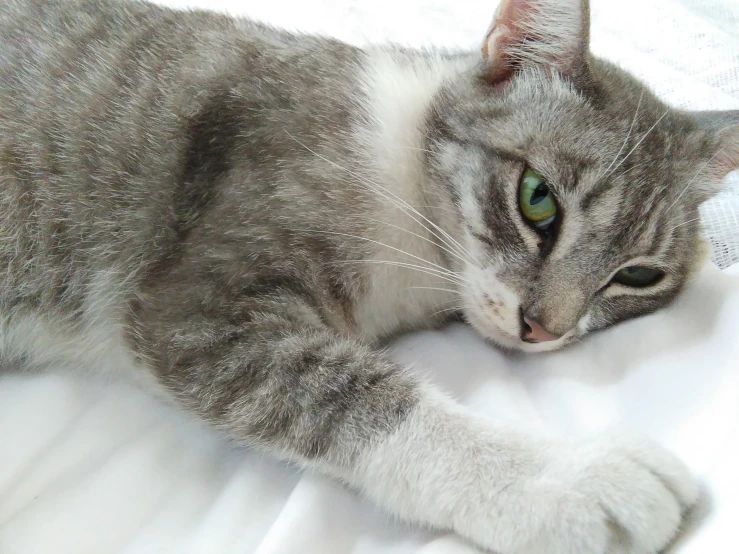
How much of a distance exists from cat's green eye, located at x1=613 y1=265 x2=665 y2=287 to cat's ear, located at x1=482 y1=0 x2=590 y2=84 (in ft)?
1.40

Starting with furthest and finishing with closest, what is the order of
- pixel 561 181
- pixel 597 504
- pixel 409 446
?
1. pixel 561 181
2. pixel 409 446
3. pixel 597 504

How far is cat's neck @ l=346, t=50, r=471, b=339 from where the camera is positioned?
128 centimetres

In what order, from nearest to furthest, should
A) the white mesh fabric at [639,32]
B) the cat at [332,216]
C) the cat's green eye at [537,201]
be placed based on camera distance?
1. the cat at [332,216]
2. the cat's green eye at [537,201]
3. the white mesh fabric at [639,32]

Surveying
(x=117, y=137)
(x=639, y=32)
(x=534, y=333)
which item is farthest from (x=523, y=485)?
(x=639, y=32)

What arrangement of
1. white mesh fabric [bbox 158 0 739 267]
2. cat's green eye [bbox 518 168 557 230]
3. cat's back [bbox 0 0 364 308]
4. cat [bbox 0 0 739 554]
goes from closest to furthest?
cat [bbox 0 0 739 554] < cat's green eye [bbox 518 168 557 230] < cat's back [bbox 0 0 364 308] < white mesh fabric [bbox 158 0 739 267]

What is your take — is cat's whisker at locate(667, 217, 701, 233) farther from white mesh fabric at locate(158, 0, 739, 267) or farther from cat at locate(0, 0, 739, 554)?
white mesh fabric at locate(158, 0, 739, 267)

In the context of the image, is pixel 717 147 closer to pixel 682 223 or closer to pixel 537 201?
pixel 682 223

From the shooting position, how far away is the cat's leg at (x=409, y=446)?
2.79 feet

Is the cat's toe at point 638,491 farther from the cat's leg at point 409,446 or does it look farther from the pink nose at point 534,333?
the pink nose at point 534,333

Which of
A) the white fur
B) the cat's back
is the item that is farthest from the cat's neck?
the white fur

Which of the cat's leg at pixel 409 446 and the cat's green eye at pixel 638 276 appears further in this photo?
the cat's green eye at pixel 638 276

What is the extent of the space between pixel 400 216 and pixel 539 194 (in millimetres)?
302

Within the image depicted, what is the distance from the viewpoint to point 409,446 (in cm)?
97

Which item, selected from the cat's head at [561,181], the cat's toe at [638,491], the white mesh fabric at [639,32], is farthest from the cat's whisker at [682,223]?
the cat's toe at [638,491]
